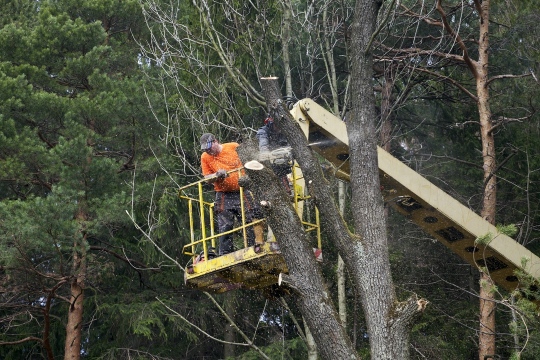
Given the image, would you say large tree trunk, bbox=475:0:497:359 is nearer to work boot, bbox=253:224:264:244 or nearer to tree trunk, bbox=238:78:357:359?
work boot, bbox=253:224:264:244

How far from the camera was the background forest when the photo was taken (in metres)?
14.8

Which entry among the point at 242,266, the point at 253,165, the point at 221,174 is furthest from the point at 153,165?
the point at 253,165

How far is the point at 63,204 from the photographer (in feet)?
48.1

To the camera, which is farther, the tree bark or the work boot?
the work boot

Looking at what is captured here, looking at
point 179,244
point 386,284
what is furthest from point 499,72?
point 386,284

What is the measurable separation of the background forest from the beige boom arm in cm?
349

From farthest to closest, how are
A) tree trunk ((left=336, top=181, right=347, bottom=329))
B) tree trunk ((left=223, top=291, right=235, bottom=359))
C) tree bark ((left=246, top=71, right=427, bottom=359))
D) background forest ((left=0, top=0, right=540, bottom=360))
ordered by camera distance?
tree trunk ((left=223, top=291, right=235, bottom=359)), background forest ((left=0, top=0, right=540, bottom=360)), tree trunk ((left=336, top=181, right=347, bottom=329)), tree bark ((left=246, top=71, right=427, bottom=359))

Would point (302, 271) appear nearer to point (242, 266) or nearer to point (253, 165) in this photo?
point (253, 165)

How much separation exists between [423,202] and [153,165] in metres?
8.13

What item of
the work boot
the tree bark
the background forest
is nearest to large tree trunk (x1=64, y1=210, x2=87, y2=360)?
the background forest

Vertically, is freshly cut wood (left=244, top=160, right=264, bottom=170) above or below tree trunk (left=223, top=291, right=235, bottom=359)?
above

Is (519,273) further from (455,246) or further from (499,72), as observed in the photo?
(499,72)

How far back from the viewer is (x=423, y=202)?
9.69 metres

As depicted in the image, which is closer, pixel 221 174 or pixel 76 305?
pixel 221 174
